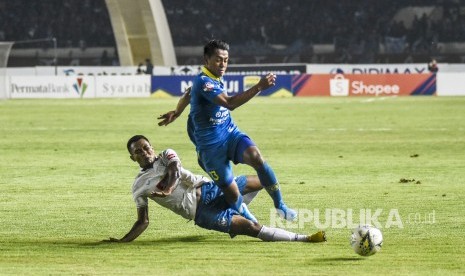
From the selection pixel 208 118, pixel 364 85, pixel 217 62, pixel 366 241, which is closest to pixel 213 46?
pixel 217 62

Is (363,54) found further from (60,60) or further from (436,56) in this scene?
(60,60)

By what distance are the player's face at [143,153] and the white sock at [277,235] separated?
1.30m

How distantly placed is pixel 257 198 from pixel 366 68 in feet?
151

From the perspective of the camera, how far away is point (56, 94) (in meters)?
52.4

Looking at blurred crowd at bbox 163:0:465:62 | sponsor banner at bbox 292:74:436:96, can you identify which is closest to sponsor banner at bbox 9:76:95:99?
sponsor banner at bbox 292:74:436:96

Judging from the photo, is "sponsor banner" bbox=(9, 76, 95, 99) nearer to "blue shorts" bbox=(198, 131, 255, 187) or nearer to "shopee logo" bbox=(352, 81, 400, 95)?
"shopee logo" bbox=(352, 81, 400, 95)

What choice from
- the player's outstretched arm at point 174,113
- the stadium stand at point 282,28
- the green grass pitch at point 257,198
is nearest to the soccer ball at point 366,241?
the green grass pitch at point 257,198

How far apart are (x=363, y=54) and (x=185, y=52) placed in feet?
43.9

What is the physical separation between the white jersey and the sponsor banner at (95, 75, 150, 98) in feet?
142

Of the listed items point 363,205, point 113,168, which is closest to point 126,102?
point 113,168

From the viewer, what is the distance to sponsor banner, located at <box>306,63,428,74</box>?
191 ft

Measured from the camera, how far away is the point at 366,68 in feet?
194

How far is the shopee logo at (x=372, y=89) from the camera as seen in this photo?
51844 millimetres

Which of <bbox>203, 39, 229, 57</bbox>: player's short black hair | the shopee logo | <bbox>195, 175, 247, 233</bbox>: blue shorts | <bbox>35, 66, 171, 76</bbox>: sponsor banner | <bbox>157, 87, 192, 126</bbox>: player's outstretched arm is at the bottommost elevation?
<bbox>35, 66, 171, 76</bbox>: sponsor banner
